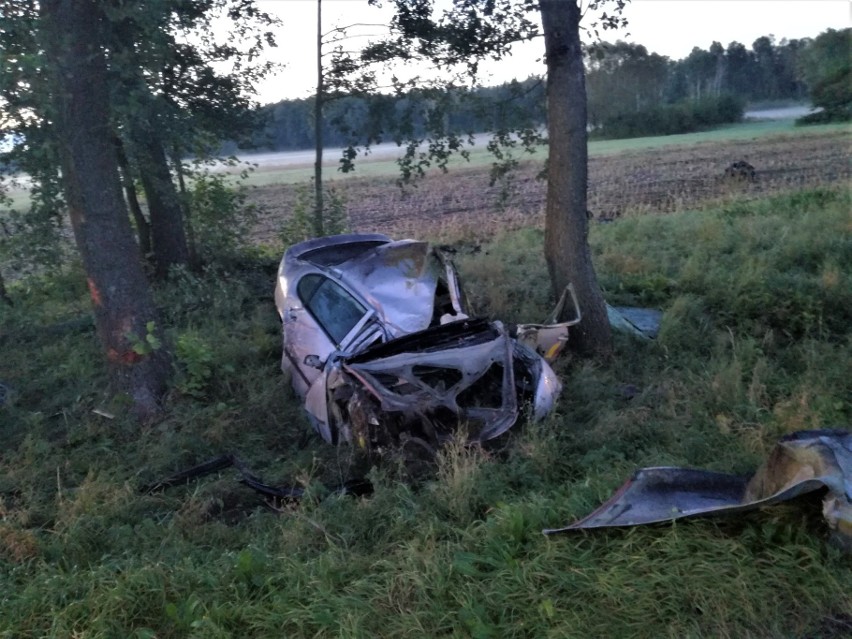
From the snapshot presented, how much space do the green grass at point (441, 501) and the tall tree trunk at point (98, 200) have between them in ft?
1.19

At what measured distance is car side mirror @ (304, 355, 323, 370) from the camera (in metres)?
6.83

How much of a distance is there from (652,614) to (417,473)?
7.69 feet

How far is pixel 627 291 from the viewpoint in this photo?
33.9 ft

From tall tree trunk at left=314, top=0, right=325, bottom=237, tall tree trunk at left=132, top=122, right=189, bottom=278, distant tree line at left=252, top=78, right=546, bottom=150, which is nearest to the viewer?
distant tree line at left=252, top=78, right=546, bottom=150

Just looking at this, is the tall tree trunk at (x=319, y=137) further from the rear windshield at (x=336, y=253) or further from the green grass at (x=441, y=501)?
the rear windshield at (x=336, y=253)

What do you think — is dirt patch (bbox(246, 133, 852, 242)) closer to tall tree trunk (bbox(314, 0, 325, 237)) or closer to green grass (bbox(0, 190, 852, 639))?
tall tree trunk (bbox(314, 0, 325, 237))

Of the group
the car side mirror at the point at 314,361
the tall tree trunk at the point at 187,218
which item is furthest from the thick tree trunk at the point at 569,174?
the tall tree trunk at the point at 187,218

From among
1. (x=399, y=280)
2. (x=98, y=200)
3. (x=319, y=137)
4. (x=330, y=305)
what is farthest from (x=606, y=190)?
(x=98, y=200)

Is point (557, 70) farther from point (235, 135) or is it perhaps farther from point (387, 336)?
point (235, 135)

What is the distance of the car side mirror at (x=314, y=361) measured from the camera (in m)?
6.83

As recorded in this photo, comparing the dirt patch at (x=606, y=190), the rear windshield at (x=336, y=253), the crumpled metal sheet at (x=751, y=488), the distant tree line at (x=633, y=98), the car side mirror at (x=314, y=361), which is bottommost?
the crumpled metal sheet at (x=751, y=488)

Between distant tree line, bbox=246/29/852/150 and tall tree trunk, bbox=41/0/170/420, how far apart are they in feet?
11.7

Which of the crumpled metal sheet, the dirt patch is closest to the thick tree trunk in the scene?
the dirt patch

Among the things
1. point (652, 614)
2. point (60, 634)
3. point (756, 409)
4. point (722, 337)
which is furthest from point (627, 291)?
point (60, 634)
